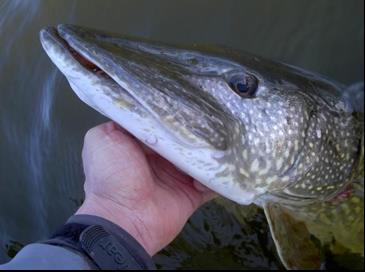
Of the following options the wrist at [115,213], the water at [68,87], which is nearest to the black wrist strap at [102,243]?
the wrist at [115,213]

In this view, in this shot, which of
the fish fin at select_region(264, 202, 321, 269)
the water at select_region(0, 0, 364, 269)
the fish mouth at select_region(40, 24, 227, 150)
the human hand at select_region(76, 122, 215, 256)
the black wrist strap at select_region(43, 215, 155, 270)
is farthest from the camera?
the water at select_region(0, 0, 364, 269)

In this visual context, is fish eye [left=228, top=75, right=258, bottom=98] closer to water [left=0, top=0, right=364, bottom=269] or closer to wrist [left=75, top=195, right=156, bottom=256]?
wrist [left=75, top=195, right=156, bottom=256]

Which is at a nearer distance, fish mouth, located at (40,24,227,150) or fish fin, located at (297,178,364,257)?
fish mouth, located at (40,24,227,150)

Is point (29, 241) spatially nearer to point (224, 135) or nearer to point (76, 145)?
point (76, 145)

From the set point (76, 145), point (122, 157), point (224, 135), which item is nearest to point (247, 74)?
point (224, 135)

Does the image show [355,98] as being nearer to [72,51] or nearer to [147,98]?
[147,98]

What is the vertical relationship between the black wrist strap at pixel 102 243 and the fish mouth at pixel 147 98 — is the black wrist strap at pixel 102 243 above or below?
below

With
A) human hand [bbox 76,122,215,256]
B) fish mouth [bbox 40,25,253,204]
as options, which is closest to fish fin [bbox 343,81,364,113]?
fish mouth [bbox 40,25,253,204]

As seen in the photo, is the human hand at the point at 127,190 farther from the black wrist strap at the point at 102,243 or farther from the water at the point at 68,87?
the water at the point at 68,87
